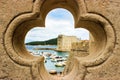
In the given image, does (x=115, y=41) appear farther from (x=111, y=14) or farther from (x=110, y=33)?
(x=111, y=14)

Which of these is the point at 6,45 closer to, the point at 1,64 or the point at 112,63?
the point at 1,64

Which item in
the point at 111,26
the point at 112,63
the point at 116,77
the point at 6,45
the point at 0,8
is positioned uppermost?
the point at 0,8

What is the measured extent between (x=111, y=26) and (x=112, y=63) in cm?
50

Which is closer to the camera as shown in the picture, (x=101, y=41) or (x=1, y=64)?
(x=1, y=64)

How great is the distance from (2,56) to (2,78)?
0.29 metres

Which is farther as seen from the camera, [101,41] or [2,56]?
[101,41]

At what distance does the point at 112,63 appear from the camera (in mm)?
3049

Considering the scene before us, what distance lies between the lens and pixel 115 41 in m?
3.07

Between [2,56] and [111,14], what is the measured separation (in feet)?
5.12

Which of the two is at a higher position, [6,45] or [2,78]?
[6,45]

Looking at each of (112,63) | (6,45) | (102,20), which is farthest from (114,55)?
(6,45)

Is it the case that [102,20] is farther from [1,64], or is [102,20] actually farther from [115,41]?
[1,64]

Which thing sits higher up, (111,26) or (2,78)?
(111,26)

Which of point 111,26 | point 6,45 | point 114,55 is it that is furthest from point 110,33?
point 6,45
